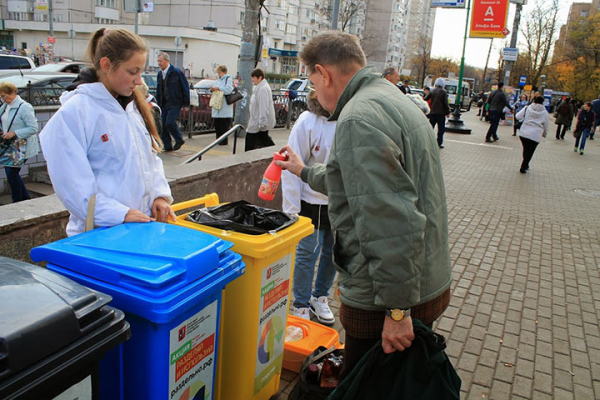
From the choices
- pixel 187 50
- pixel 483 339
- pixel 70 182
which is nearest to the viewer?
pixel 70 182

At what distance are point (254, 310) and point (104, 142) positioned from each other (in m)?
1.09

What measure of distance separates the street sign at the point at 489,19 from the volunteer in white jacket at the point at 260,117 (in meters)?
14.9

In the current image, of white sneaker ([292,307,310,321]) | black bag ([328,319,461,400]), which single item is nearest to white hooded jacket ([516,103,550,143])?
white sneaker ([292,307,310,321])

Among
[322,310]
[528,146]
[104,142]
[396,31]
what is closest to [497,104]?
[528,146]

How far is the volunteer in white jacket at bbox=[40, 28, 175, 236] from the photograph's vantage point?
2072 mm

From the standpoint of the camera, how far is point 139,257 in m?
1.75

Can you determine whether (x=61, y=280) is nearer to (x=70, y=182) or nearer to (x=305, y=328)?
(x=70, y=182)

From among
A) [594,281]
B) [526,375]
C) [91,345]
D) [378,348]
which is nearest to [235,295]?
[378,348]

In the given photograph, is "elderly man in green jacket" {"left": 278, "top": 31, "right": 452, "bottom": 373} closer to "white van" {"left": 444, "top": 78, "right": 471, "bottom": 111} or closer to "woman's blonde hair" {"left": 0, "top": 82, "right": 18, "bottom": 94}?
"woman's blonde hair" {"left": 0, "top": 82, "right": 18, "bottom": 94}

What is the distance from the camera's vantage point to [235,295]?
7.60 feet

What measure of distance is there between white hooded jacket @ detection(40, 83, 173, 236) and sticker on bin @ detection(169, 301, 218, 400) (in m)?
0.61

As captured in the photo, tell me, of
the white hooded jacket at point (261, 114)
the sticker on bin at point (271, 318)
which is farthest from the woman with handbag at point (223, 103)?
the sticker on bin at point (271, 318)

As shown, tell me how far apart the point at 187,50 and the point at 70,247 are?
174 feet

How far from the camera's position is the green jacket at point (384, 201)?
158 centimetres
